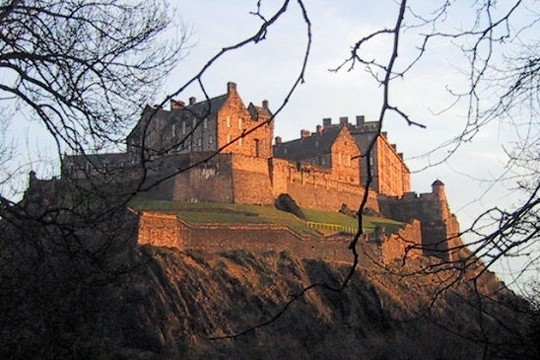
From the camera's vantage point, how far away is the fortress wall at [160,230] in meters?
45.8

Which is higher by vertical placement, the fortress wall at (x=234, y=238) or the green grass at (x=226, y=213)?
the green grass at (x=226, y=213)

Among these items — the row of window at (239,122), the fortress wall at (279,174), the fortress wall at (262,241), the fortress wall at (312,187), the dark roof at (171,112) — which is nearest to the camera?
the dark roof at (171,112)

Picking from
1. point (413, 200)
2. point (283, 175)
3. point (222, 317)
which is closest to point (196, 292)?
point (222, 317)

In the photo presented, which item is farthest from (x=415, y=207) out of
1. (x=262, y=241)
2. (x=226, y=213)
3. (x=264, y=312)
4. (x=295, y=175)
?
(x=264, y=312)

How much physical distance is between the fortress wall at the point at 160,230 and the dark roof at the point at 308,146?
75.8 ft

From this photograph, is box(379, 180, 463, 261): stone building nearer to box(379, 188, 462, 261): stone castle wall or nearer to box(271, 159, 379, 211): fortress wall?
box(379, 188, 462, 261): stone castle wall

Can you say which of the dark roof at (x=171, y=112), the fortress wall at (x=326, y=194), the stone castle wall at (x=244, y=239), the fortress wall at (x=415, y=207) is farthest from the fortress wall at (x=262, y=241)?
the dark roof at (x=171, y=112)

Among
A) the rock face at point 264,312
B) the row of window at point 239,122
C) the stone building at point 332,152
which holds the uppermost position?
the row of window at point 239,122

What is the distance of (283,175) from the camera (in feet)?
198

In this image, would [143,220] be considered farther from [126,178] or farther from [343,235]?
[126,178]

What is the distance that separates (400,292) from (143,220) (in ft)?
55.9

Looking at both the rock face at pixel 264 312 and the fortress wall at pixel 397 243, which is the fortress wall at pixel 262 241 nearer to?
the rock face at pixel 264 312

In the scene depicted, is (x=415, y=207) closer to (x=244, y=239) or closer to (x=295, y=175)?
(x=295, y=175)

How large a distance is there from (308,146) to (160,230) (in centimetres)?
2771
